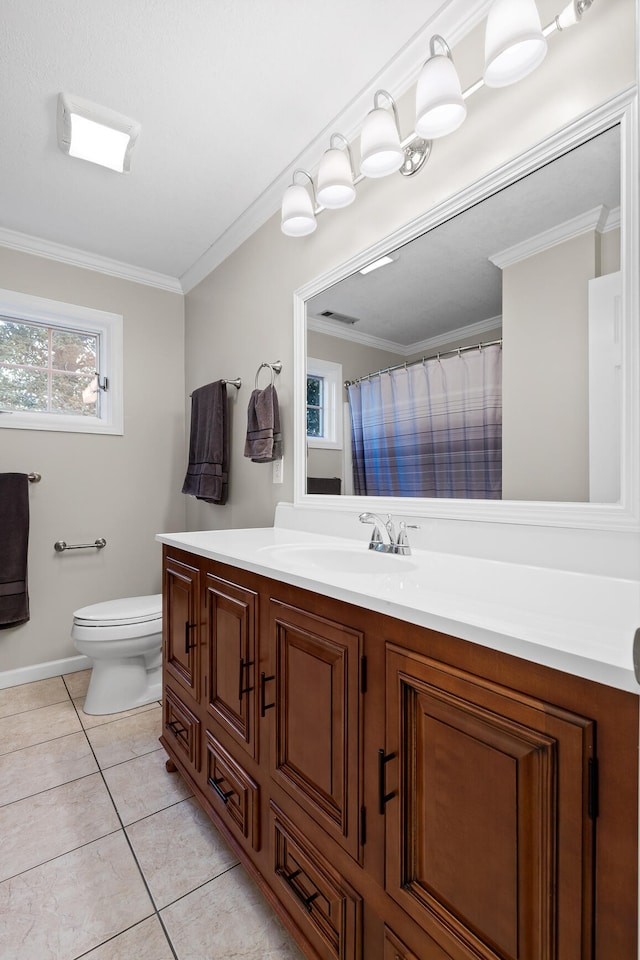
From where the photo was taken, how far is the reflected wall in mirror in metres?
0.99

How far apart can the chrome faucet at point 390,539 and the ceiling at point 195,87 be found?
135 cm

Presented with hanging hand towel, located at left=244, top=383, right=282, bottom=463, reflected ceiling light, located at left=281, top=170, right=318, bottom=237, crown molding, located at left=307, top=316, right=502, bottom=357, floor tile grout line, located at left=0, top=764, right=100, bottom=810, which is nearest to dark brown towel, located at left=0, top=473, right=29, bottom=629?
floor tile grout line, located at left=0, top=764, right=100, bottom=810

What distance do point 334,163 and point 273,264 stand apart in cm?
67

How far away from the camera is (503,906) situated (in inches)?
23.3

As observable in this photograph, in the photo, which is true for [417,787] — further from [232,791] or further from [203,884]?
[203,884]

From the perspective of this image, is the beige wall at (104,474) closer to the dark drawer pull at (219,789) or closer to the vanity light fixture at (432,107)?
the vanity light fixture at (432,107)

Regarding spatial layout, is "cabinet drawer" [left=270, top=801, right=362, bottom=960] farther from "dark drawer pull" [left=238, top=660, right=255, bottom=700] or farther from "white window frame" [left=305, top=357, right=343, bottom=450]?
"white window frame" [left=305, top=357, right=343, bottom=450]

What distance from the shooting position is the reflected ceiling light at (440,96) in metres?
1.12

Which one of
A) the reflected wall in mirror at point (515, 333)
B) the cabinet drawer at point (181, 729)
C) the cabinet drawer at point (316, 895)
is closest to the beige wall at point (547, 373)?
the reflected wall in mirror at point (515, 333)

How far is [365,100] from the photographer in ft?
5.01

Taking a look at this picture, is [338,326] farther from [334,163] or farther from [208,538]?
[208,538]

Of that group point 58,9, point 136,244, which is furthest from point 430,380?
point 136,244

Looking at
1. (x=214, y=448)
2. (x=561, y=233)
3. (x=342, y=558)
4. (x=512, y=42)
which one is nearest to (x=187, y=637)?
(x=342, y=558)

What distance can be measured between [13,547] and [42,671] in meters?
0.72
